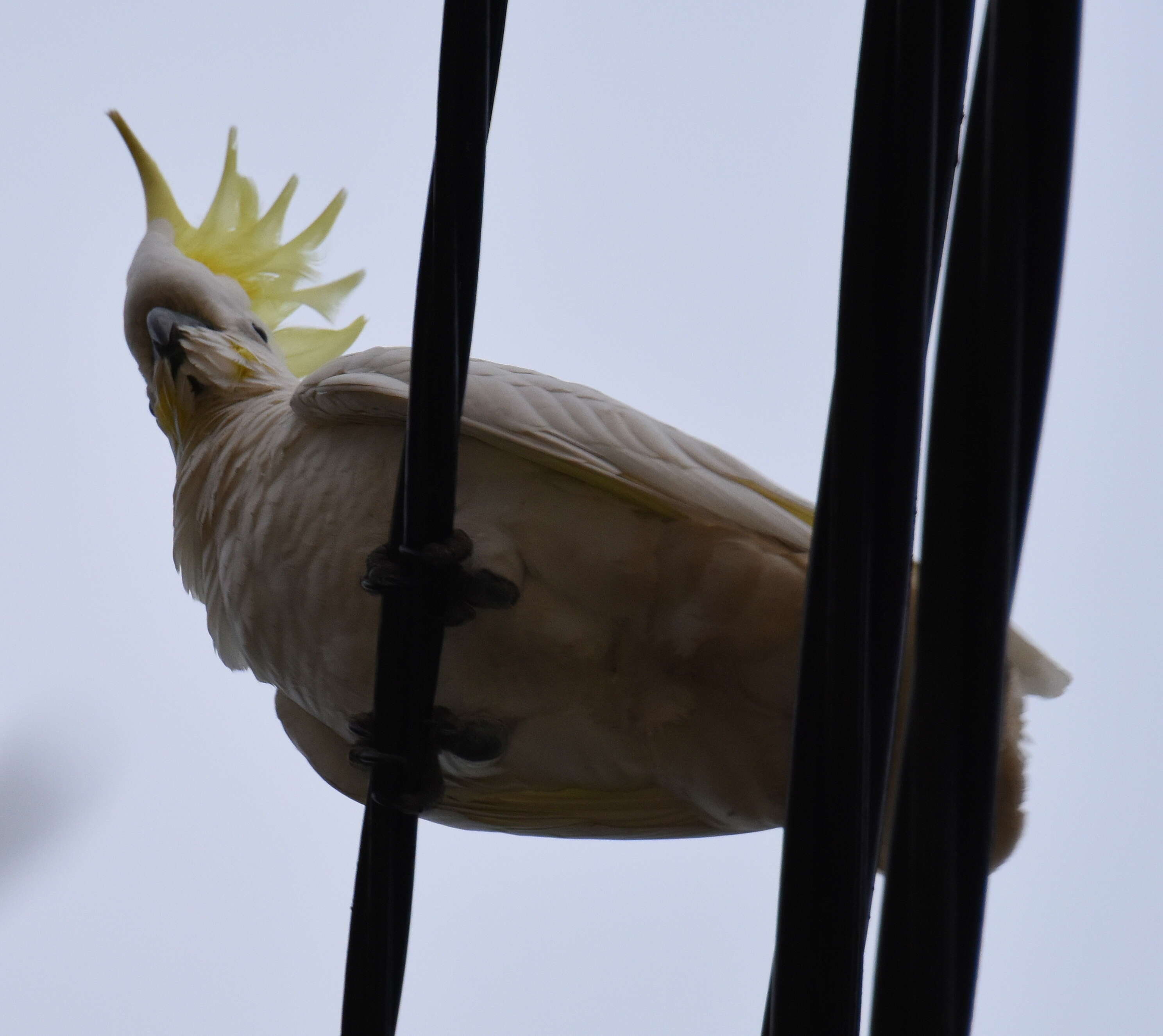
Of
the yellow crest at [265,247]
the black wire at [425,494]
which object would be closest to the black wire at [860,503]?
the black wire at [425,494]

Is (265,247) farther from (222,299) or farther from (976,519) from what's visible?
(976,519)

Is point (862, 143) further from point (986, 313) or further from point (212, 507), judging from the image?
point (212, 507)

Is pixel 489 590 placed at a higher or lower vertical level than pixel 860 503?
lower

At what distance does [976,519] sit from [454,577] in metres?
0.92

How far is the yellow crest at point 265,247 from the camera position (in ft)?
8.86

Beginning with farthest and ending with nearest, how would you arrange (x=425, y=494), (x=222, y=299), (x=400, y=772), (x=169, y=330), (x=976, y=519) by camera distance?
(x=222, y=299)
(x=169, y=330)
(x=400, y=772)
(x=425, y=494)
(x=976, y=519)

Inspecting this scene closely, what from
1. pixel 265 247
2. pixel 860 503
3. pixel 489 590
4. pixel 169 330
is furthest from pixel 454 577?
pixel 265 247

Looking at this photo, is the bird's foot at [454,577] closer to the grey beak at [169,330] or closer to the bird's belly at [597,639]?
the bird's belly at [597,639]

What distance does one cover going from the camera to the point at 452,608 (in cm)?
148

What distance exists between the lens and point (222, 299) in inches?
96.5

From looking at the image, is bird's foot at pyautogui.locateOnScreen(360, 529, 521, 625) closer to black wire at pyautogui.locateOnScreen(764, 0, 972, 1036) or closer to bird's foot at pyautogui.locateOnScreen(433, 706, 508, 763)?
bird's foot at pyautogui.locateOnScreen(433, 706, 508, 763)

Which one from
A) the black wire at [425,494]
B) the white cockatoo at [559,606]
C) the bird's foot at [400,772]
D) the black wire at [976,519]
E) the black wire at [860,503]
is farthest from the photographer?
the white cockatoo at [559,606]

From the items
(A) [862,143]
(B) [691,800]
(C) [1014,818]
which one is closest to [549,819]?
(B) [691,800]

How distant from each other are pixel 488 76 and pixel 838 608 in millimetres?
656
